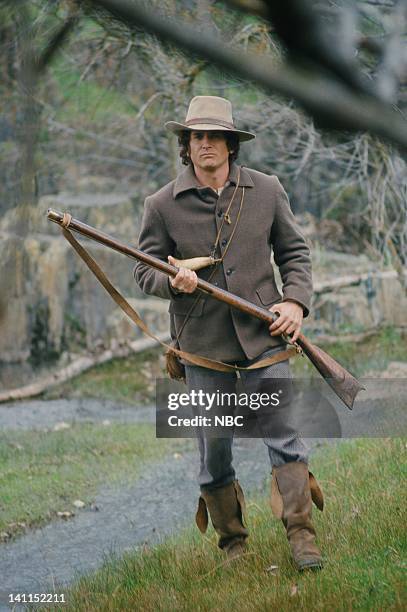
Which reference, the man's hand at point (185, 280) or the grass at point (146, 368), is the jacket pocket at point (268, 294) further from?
the grass at point (146, 368)

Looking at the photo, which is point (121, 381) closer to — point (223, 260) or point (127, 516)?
point (127, 516)

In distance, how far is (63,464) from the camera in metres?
8.28

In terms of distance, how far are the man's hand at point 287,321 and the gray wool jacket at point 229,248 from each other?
0.05 meters

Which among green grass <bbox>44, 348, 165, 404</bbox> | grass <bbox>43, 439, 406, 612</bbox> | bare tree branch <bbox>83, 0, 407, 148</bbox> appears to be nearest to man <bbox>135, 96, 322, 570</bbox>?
grass <bbox>43, 439, 406, 612</bbox>

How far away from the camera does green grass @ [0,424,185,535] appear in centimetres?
695

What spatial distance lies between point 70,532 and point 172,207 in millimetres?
2711

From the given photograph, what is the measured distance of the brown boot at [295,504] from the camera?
13.2 feet

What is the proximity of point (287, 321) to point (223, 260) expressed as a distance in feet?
1.31

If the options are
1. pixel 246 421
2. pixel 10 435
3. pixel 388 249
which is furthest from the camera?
pixel 388 249

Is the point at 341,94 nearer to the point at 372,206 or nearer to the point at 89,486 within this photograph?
the point at 89,486

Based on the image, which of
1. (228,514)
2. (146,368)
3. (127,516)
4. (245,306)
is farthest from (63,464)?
(245,306)

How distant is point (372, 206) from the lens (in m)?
10.9

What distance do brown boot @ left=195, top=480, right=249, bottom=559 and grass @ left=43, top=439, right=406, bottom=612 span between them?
71 millimetres

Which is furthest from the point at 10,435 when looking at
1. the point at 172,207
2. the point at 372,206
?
the point at 172,207
